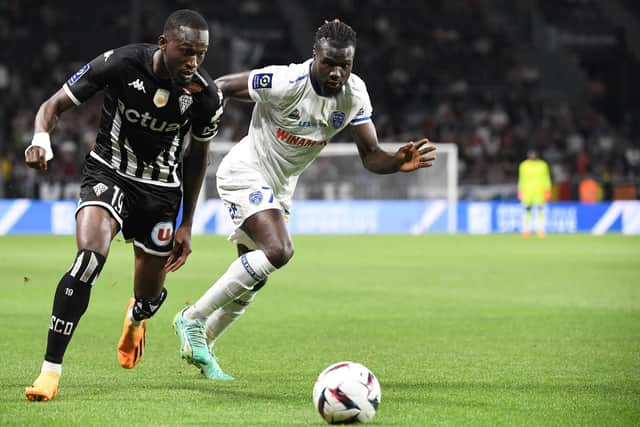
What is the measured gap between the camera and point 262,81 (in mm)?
7746

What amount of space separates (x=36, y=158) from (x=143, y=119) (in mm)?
964

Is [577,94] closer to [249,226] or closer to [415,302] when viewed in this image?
[415,302]

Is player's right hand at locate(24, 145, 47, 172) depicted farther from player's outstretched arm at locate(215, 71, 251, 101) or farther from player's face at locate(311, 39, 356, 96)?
player's face at locate(311, 39, 356, 96)

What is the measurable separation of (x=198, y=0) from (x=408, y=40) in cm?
745

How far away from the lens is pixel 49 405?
6188mm

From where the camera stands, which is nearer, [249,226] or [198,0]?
[249,226]

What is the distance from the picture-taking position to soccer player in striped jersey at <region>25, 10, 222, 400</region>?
20.9 ft

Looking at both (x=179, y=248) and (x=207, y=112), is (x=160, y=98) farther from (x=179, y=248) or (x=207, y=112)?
(x=179, y=248)

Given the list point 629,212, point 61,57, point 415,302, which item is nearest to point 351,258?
point 415,302

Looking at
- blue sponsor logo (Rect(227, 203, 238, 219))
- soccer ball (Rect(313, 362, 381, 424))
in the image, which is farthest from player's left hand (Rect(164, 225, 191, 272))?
soccer ball (Rect(313, 362, 381, 424))

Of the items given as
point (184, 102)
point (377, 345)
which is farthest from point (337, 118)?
point (377, 345)

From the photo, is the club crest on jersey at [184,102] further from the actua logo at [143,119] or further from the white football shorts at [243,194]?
the white football shorts at [243,194]

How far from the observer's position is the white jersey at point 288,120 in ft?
25.5

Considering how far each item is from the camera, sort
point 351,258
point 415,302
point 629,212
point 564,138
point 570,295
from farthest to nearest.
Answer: point 564,138
point 629,212
point 351,258
point 570,295
point 415,302
